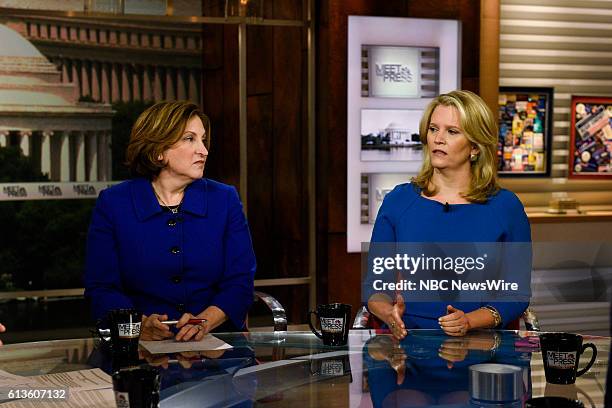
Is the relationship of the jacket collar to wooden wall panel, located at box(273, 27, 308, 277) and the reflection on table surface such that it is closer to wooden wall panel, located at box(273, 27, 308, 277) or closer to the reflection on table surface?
the reflection on table surface

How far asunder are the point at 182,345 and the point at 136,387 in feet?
2.47

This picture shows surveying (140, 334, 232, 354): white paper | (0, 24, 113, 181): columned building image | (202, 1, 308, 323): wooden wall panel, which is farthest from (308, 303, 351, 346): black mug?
(0, 24, 113, 181): columned building image

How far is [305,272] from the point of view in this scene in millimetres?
5793

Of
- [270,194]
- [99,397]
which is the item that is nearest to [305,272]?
[270,194]

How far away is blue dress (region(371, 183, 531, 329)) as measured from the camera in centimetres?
308

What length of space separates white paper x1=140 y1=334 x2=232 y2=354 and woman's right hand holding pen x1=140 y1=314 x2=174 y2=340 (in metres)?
0.07

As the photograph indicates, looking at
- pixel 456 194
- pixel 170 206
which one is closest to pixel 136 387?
pixel 170 206

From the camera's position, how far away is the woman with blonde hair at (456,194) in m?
3.10

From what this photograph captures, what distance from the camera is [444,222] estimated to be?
312cm

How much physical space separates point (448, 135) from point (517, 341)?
2.73ft

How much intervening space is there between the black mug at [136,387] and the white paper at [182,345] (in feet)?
2.08

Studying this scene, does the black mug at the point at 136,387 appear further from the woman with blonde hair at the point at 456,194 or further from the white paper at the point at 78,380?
the woman with blonde hair at the point at 456,194

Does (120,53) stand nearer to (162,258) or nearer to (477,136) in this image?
(162,258)

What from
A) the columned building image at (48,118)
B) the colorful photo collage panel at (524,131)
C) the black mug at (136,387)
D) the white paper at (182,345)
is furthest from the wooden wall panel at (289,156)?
the black mug at (136,387)
